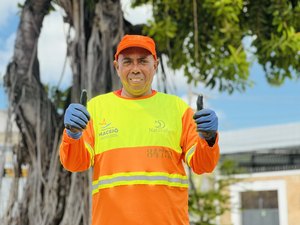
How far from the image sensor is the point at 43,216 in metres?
4.41

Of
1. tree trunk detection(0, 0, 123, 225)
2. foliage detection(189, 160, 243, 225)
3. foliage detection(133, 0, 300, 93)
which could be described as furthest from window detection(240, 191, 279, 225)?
tree trunk detection(0, 0, 123, 225)

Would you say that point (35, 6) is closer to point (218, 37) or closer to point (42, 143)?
point (42, 143)

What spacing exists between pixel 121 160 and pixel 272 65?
3913 mm

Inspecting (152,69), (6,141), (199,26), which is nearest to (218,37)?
(199,26)

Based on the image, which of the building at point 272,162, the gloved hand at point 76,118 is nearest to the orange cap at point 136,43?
the gloved hand at point 76,118

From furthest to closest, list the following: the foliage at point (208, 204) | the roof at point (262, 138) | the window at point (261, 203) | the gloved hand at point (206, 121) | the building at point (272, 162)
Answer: the window at point (261, 203) → the building at point (272, 162) → the roof at point (262, 138) → the foliage at point (208, 204) → the gloved hand at point (206, 121)

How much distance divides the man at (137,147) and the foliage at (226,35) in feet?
9.53

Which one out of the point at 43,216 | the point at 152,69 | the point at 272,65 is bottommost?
the point at 43,216

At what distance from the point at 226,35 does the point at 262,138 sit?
11.1 meters

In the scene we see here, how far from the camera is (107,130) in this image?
76.9 inches

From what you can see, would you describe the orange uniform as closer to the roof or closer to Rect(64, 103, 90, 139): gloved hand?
Rect(64, 103, 90, 139): gloved hand

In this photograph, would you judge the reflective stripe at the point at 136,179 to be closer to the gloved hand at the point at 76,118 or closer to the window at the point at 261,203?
the gloved hand at the point at 76,118

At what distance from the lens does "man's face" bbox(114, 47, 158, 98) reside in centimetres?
194

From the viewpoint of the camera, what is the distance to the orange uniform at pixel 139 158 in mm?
1857
